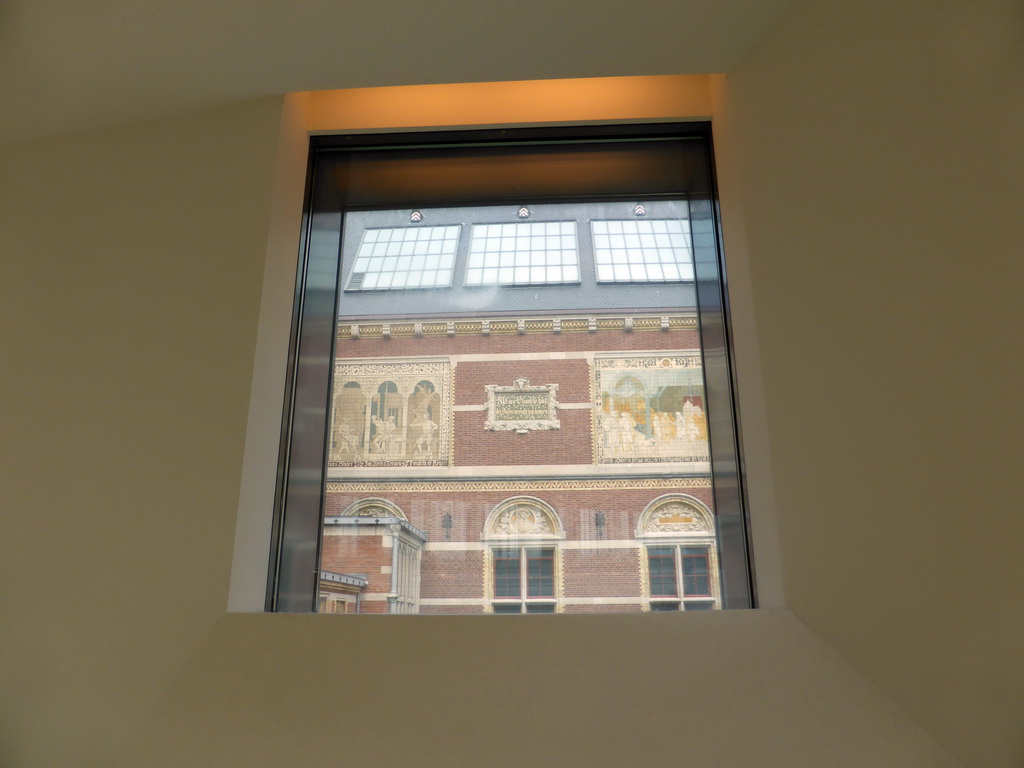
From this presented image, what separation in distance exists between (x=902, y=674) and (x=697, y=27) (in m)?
1.82

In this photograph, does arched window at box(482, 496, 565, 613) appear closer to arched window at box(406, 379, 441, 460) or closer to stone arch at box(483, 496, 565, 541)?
stone arch at box(483, 496, 565, 541)

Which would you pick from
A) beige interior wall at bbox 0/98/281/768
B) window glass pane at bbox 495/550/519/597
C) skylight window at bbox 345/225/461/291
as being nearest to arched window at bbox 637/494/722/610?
window glass pane at bbox 495/550/519/597

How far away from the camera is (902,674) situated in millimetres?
1646

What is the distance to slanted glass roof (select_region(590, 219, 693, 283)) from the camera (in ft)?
8.66

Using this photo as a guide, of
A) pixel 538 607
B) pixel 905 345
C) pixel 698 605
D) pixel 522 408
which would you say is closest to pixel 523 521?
pixel 538 607

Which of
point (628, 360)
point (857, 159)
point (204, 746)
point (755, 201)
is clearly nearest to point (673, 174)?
point (755, 201)

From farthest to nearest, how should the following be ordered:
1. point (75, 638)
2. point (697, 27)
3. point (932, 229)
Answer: point (697, 27) < point (75, 638) < point (932, 229)

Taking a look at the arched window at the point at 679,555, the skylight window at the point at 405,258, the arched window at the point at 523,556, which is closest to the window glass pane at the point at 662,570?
the arched window at the point at 679,555

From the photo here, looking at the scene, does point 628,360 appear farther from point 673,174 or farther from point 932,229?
point 932,229

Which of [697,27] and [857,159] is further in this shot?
[697,27]

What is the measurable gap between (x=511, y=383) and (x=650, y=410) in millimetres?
475

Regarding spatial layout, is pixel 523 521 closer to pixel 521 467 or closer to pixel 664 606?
pixel 521 467

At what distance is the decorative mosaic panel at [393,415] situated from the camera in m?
2.50

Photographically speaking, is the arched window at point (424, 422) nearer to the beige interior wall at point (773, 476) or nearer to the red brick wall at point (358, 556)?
the red brick wall at point (358, 556)
